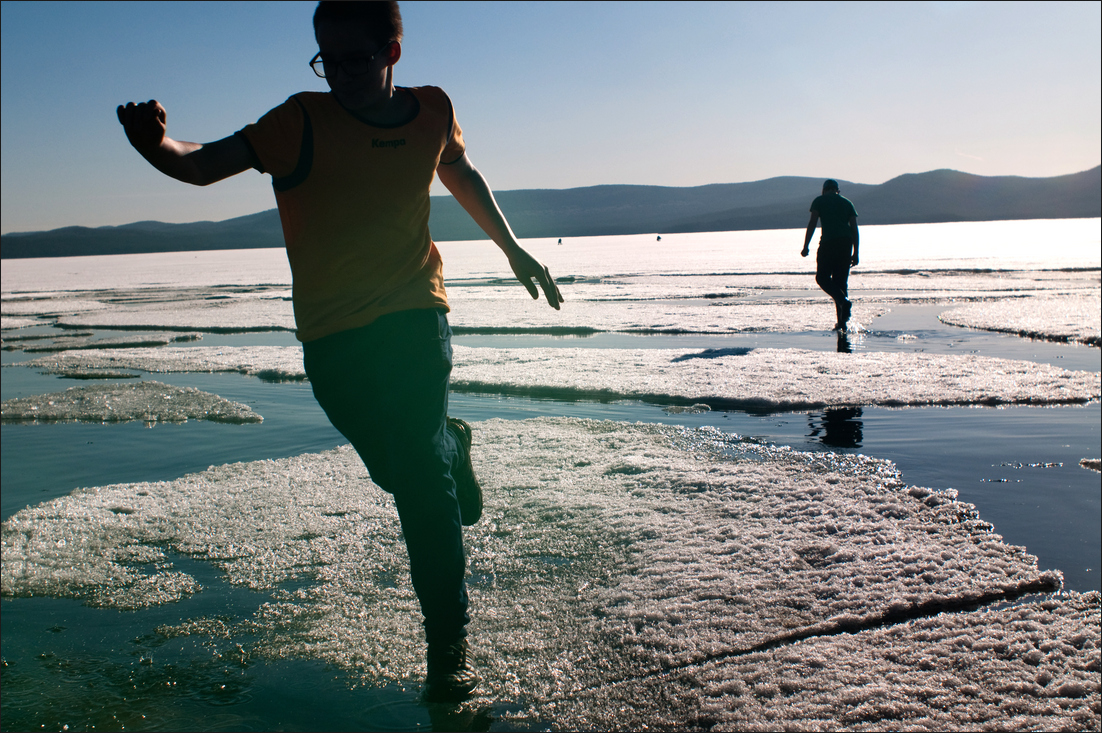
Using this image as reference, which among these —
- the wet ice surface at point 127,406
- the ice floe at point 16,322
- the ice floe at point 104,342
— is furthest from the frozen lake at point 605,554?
the ice floe at point 16,322

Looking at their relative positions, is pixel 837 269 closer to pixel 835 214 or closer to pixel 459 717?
pixel 835 214

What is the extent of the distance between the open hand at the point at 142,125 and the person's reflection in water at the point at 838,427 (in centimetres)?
363

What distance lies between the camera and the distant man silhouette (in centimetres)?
941

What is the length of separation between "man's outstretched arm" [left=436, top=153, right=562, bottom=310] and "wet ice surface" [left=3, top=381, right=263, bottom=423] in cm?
352

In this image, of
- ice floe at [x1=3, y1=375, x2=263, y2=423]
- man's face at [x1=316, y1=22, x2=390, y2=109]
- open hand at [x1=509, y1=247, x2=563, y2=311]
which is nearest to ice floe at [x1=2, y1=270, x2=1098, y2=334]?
ice floe at [x1=3, y1=375, x2=263, y2=423]

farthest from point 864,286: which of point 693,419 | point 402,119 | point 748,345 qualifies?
point 402,119

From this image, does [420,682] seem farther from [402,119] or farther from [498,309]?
[498,309]

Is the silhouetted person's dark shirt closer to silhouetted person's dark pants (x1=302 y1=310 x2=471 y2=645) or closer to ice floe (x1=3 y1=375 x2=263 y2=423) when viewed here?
ice floe (x1=3 y1=375 x2=263 y2=423)

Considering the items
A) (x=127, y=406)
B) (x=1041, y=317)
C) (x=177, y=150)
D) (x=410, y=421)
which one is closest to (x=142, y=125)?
(x=177, y=150)

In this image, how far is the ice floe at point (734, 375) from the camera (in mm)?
5480

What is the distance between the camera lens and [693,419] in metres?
5.07

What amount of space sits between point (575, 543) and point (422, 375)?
118 cm

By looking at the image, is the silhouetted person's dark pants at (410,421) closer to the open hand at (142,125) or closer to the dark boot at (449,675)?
the dark boot at (449,675)

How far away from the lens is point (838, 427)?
470 cm
